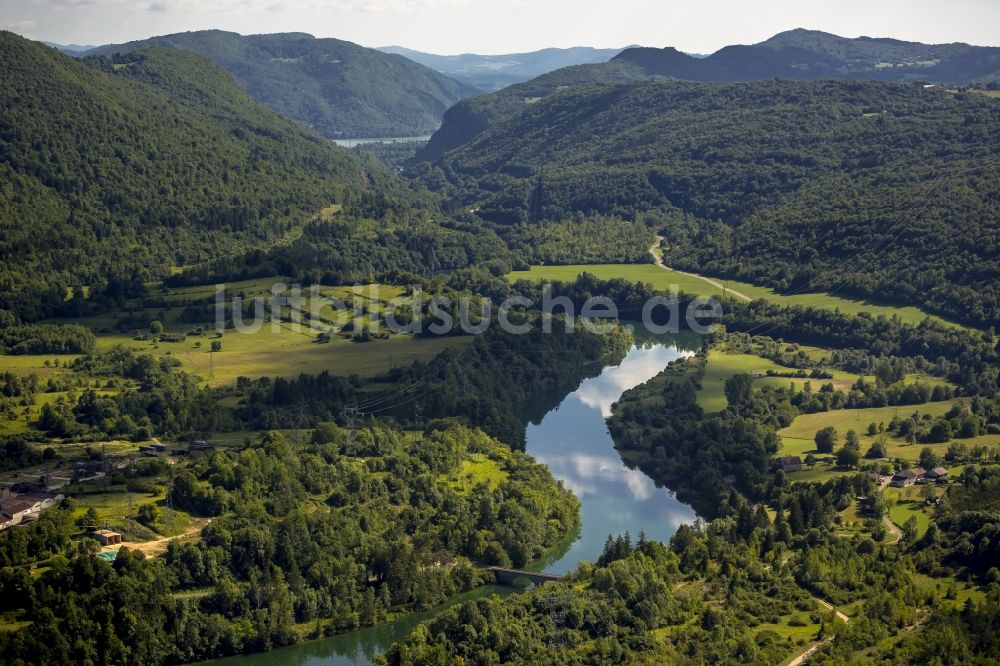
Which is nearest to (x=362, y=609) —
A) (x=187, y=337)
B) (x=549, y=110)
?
(x=187, y=337)

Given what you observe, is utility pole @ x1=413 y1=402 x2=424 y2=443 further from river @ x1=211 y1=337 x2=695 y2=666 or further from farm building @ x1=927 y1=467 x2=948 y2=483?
farm building @ x1=927 y1=467 x2=948 y2=483

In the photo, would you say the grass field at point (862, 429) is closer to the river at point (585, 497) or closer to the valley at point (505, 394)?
the valley at point (505, 394)

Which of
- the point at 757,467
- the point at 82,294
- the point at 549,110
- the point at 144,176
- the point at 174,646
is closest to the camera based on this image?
the point at 174,646

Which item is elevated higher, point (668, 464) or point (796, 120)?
point (796, 120)

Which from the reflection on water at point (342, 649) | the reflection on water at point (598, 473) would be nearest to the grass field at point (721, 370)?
the reflection on water at point (598, 473)

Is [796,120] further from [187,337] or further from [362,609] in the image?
[362,609]

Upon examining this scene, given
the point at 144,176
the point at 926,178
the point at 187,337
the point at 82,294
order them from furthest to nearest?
1. the point at 144,176
2. the point at 926,178
3. the point at 82,294
4. the point at 187,337

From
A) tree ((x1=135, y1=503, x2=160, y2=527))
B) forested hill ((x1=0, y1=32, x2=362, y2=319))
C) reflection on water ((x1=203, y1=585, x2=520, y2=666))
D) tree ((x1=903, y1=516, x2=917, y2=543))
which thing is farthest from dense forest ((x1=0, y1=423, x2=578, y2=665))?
forested hill ((x1=0, y1=32, x2=362, y2=319))

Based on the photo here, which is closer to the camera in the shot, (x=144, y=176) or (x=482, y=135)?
(x=144, y=176)
